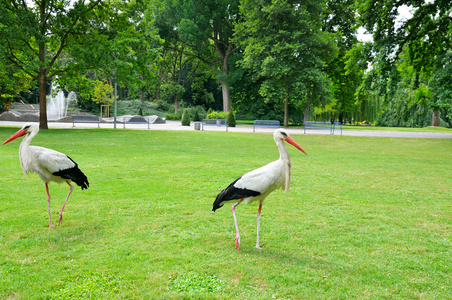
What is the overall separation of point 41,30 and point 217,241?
26.3 metres

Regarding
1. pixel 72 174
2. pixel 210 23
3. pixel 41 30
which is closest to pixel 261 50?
pixel 210 23

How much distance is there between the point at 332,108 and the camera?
56312 millimetres

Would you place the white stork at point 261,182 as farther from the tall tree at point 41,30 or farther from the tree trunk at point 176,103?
the tree trunk at point 176,103

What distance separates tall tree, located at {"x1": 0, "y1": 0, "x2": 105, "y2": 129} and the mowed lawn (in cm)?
1742

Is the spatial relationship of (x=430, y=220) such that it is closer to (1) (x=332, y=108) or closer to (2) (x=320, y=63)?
(2) (x=320, y=63)

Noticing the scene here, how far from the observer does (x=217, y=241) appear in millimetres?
5047

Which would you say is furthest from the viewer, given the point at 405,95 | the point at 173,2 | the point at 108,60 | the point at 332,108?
the point at 332,108

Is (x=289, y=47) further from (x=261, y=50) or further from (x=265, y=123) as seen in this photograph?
(x=265, y=123)

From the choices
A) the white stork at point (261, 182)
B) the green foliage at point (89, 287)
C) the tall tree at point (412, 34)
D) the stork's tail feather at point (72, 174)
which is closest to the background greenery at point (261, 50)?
the tall tree at point (412, 34)

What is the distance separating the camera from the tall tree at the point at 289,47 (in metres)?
33.1

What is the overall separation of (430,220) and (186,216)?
4468 mm

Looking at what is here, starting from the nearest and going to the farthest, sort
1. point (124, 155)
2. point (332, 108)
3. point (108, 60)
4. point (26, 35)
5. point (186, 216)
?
1. point (186, 216)
2. point (124, 155)
3. point (26, 35)
4. point (108, 60)
5. point (332, 108)

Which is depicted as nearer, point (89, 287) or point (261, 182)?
point (89, 287)

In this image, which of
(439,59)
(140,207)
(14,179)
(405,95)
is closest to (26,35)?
(14,179)
